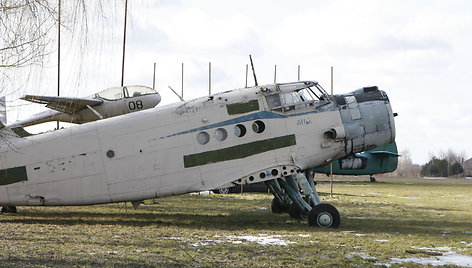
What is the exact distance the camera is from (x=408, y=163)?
194 m

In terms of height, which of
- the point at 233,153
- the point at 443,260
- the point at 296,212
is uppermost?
the point at 233,153

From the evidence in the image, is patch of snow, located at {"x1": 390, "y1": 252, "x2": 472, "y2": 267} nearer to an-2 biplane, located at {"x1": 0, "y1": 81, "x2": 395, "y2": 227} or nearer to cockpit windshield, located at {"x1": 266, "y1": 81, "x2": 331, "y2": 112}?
an-2 biplane, located at {"x1": 0, "y1": 81, "x2": 395, "y2": 227}

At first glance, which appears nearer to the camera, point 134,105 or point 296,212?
point 296,212

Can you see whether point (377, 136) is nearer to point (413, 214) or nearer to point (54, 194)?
point (413, 214)

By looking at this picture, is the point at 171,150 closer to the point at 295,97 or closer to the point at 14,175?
the point at 295,97

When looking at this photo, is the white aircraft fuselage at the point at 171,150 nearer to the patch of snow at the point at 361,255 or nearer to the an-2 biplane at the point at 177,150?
the an-2 biplane at the point at 177,150

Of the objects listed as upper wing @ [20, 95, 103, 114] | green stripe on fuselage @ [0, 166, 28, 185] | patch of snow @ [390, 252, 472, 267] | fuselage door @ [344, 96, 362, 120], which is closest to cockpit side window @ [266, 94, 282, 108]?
fuselage door @ [344, 96, 362, 120]

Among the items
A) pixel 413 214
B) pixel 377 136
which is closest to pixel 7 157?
pixel 377 136

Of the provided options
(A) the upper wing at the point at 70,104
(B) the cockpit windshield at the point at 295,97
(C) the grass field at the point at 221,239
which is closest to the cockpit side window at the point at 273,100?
(B) the cockpit windshield at the point at 295,97

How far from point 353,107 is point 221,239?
19.4 feet

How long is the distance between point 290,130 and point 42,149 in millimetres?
6512

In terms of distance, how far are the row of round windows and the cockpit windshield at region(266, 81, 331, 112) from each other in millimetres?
618

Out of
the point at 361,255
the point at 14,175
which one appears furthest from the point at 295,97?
the point at 14,175

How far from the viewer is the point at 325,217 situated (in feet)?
53.4
